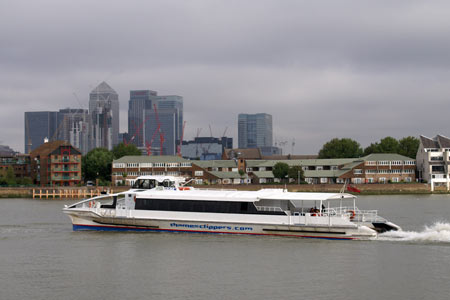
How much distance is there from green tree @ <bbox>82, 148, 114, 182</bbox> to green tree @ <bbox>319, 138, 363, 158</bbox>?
5585cm

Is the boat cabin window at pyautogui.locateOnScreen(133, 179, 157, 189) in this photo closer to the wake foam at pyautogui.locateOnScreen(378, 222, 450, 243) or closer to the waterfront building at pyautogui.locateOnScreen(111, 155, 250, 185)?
the wake foam at pyautogui.locateOnScreen(378, 222, 450, 243)

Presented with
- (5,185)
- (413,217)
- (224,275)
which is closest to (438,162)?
(413,217)

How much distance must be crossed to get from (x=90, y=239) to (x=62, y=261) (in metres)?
7.63

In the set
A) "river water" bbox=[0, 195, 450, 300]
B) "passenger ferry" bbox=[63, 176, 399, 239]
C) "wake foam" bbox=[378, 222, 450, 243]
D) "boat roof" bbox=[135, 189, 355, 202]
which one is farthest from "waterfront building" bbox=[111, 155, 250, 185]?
"wake foam" bbox=[378, 222, 450, 243]

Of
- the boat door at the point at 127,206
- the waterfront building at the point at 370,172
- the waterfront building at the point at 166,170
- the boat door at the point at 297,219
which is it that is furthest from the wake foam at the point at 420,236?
the waterfront building at the point at 166,170

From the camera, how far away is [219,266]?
3288 centimetres

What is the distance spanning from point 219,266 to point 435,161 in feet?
327

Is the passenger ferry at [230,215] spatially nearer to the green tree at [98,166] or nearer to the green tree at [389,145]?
the green tree at [98,166]

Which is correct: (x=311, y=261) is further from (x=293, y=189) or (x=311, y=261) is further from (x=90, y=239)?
(x=293, y=189)

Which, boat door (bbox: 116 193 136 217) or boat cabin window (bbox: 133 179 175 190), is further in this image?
boat cabin window (bbox: 133 179 175 190)

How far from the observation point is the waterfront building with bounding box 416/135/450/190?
397 ft

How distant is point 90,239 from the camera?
139ft

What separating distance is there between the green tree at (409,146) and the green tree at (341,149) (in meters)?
13.5

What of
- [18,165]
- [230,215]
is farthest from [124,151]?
[230,215]
